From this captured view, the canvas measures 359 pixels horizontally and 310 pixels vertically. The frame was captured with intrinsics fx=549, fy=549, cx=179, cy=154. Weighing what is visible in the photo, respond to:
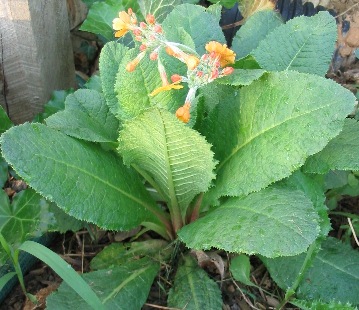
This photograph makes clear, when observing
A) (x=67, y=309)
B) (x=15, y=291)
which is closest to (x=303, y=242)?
(x=67, y=309)

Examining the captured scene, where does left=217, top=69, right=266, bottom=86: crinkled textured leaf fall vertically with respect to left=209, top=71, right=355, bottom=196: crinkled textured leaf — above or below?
above

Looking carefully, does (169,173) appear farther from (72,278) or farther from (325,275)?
(325,275)

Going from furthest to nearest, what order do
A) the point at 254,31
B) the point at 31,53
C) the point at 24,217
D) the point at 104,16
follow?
the point at 104,16 → the point at 31,53 → the point at 254,31 → the point at 24,217

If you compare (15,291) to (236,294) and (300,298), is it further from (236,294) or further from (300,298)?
(300,298)

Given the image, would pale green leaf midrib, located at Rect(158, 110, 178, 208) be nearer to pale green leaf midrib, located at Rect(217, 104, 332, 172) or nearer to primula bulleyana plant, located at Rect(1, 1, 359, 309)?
primula bulleyana plant, located at Rect(1, 1, 359, 309)

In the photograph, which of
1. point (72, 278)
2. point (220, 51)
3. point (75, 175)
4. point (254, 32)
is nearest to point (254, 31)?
point (254, 32)

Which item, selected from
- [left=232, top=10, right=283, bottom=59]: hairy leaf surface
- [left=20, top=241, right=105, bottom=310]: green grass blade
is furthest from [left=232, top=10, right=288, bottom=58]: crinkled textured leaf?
[left=20, top=241, right=105, bottom=310]: green grass blade
